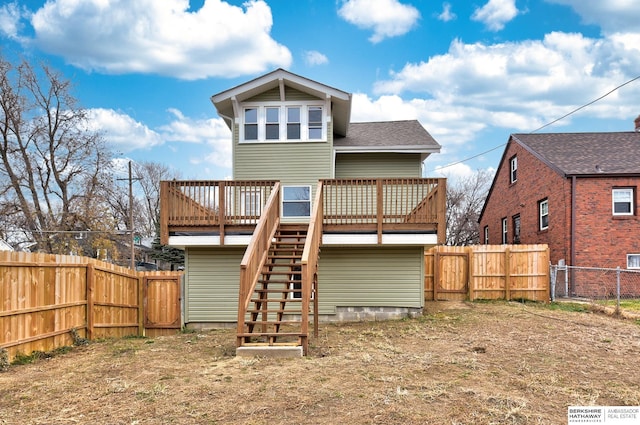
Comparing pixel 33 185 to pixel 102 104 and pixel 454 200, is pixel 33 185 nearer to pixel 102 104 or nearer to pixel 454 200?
pixel 102 104

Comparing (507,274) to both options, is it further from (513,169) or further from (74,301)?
(74,301)

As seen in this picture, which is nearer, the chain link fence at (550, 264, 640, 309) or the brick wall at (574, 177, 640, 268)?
the chain link fence at (550, 264, 640, 309)

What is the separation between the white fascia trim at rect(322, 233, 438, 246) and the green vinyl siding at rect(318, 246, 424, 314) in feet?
3.26

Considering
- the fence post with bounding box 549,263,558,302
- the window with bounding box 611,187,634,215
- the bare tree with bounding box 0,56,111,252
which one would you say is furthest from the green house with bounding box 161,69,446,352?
the bare tree with bounding box 0,56,111,252

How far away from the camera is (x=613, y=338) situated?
8805mm

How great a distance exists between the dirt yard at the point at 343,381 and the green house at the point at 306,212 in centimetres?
219

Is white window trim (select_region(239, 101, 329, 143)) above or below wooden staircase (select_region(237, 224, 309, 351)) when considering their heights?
above

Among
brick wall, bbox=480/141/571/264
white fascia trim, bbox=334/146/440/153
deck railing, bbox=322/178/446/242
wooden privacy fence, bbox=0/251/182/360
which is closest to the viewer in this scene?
wooden privacy fence, bbox=0/251/182/360

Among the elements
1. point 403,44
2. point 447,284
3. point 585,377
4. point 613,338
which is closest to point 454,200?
point 403,44

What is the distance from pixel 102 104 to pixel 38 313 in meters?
25.6

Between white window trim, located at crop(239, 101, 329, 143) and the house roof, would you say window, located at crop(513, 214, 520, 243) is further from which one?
white window trim, located at crop(239, 101, 329, 143)

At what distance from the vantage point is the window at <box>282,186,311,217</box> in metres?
12.1

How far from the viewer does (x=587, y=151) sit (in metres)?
18.4

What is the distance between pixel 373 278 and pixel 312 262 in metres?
3.45
